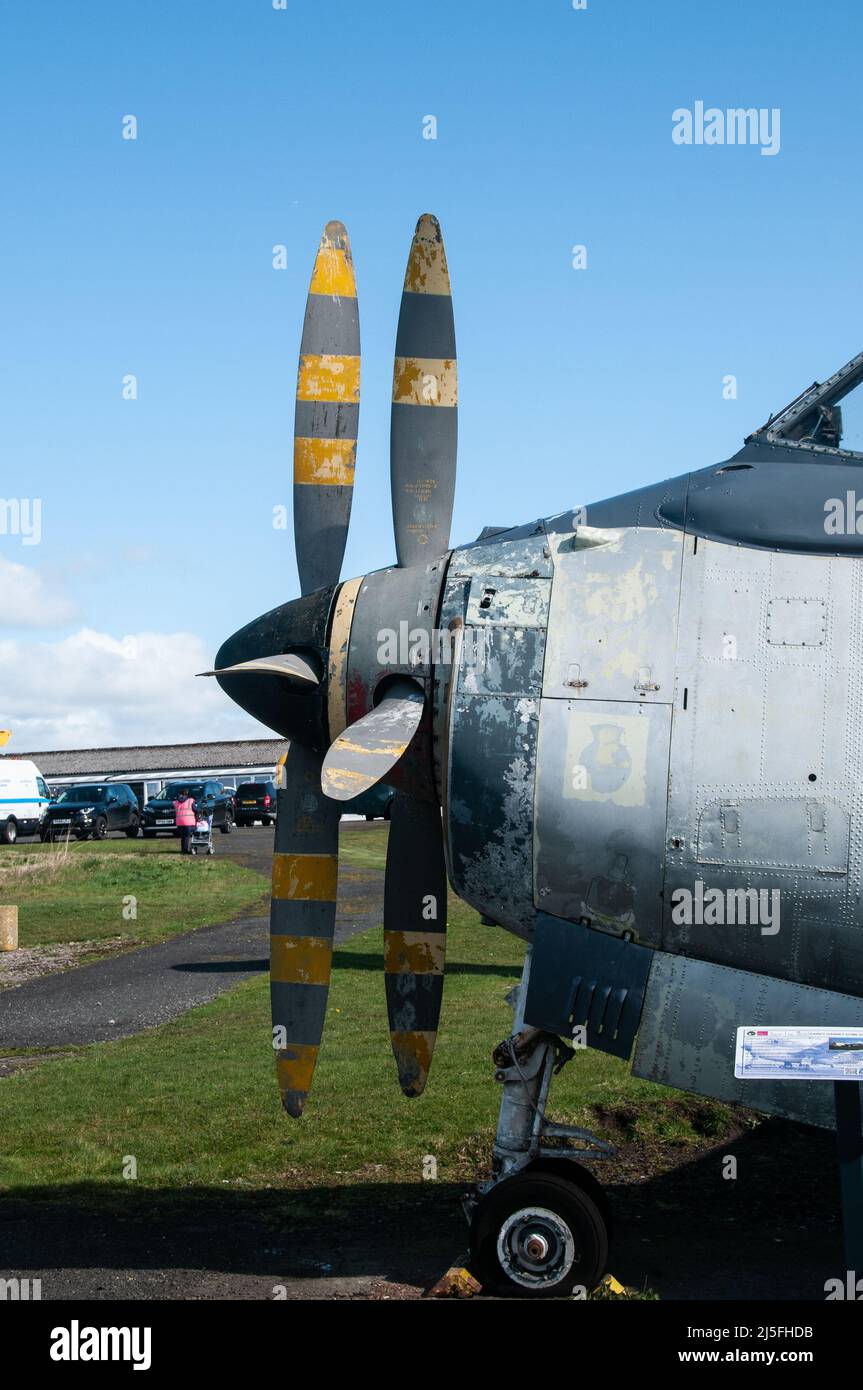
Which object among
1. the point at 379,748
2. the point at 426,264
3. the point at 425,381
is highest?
the point at 426,264

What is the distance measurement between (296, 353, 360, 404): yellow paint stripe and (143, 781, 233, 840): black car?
→ 33911 millimetres

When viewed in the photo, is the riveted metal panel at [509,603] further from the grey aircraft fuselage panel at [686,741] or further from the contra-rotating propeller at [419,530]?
the contra-rotating propeller at [419,530]

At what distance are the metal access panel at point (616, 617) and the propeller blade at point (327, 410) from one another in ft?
6.24

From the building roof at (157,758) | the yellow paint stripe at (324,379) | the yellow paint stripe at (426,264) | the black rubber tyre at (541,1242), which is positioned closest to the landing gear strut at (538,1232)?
the black rubber tyre at (541,1242)

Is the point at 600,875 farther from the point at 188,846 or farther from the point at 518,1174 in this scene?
the point at 188,846

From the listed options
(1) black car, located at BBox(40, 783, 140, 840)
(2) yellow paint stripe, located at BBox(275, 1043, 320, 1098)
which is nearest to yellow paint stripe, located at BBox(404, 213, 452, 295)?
(2) yellow paint stripe, located at BBox(275, 1043, 320, 1098)

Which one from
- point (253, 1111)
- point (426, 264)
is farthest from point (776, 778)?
point (253, 1111)

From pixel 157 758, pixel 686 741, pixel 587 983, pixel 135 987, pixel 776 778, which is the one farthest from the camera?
pixel 157 758

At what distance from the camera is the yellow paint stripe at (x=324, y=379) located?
8.19 m

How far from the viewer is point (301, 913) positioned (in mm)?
7969

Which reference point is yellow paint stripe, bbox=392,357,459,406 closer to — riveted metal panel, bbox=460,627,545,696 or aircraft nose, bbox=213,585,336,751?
aircraft nose, bbox=213,585,336,751

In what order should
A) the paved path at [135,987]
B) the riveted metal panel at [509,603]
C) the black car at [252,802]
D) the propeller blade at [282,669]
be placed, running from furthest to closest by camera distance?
1. the black car at [252,802]
2. the paved path at [135,987]
3. the propeller blade at [282,669]
4. the riveted metal panel at [509,603]

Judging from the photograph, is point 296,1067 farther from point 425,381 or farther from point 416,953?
point 425,381

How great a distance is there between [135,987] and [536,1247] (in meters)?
12.7
